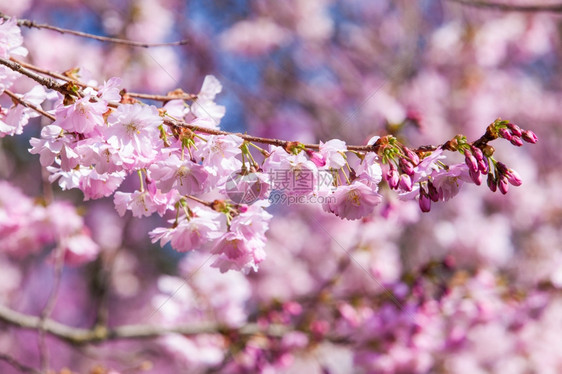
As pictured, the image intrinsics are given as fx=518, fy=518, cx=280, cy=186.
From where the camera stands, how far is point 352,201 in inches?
49.4

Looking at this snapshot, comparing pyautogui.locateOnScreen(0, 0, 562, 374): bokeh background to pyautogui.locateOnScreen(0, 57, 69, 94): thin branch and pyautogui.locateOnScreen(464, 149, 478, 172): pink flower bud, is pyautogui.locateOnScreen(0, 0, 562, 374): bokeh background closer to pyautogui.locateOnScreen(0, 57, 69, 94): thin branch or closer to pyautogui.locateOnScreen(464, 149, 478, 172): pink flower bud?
pyautogui.locateOnScreen(464, 149, 478, 172): pink flower bud

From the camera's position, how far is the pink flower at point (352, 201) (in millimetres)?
1215

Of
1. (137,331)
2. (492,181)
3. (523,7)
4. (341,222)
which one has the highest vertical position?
(341,222)

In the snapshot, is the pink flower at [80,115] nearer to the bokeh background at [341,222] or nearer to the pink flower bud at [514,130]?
the pink flower bud at [514,130]

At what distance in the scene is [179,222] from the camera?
1.34 metres

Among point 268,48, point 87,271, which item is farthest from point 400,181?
point 87,271

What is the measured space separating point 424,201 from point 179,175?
1.88 ft

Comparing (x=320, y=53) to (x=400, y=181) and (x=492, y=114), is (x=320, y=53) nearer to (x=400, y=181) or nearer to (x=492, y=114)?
(x=492, y=114)

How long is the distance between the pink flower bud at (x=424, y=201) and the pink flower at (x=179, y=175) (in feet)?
1.67

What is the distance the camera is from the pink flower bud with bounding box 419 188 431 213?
1219 mm

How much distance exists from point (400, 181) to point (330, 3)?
577 cm

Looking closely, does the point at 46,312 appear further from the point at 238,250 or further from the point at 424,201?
the point at 424,201

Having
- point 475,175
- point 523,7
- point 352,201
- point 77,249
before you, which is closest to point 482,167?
point 475,175

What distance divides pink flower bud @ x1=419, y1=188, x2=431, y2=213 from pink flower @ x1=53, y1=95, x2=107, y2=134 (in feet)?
2.46
